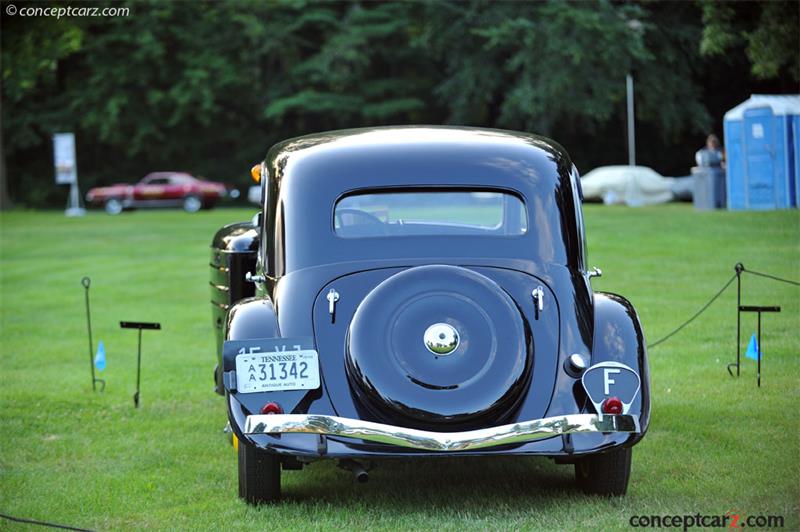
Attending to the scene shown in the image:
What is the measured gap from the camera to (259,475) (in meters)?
6.02

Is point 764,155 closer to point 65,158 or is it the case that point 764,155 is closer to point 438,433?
point 438,433

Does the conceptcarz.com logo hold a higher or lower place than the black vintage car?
lower

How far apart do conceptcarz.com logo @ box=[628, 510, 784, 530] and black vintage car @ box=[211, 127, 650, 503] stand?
36 centimetres

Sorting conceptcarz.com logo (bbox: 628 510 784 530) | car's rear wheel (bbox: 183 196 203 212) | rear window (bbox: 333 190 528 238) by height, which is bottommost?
car's rear wheel (bbox: 183 196 203 212)

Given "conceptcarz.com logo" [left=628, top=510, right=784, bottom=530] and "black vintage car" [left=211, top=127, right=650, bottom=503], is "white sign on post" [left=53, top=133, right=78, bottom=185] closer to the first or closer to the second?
"black vintage car" [left=211, top=127, right=650, bottom=503]

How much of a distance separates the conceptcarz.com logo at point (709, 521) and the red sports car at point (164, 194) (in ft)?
123

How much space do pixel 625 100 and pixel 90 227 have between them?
21.1m

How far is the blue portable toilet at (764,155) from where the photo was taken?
78.1 ft

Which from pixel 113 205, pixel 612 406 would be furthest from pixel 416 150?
pixel 113 205

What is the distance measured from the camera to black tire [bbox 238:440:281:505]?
598 centimetres

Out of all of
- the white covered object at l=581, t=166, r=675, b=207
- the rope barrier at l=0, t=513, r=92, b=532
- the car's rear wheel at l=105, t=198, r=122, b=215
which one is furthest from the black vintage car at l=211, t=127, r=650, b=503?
the car's rear wheel at l=105, t=198, r=122, b=215

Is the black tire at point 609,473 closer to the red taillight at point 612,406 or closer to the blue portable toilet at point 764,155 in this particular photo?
the red taillight at point 612,406

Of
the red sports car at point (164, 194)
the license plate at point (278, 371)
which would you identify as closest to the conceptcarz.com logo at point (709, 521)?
the license plate at point (278, 371)

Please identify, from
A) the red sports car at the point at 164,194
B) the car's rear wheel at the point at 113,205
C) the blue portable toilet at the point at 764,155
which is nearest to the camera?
the blue portable toilet at the point at 764,155
